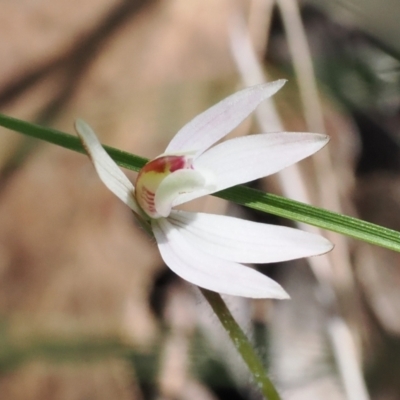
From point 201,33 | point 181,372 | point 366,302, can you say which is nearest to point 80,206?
point 181,372

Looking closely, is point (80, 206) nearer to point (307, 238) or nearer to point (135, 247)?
point (135, 247)

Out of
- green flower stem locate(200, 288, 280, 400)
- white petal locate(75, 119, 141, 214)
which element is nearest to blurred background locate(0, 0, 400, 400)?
green flower stem locate(200, 288, 280, 400)

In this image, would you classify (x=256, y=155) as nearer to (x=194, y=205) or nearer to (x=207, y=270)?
(x=207, y=270)

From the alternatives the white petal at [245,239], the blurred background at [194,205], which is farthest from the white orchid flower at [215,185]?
the blurred background at [194,205]

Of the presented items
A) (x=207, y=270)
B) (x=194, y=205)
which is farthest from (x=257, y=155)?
(x=194, y=205)

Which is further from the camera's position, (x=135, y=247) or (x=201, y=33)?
(x=201, y=33)

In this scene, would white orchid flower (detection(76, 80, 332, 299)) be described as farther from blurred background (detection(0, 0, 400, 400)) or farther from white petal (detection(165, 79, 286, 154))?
blurred background (detection(0, 0, 400, 400))

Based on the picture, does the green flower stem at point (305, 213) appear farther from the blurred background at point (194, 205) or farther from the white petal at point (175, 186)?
the blurred background at point (194, 205)
